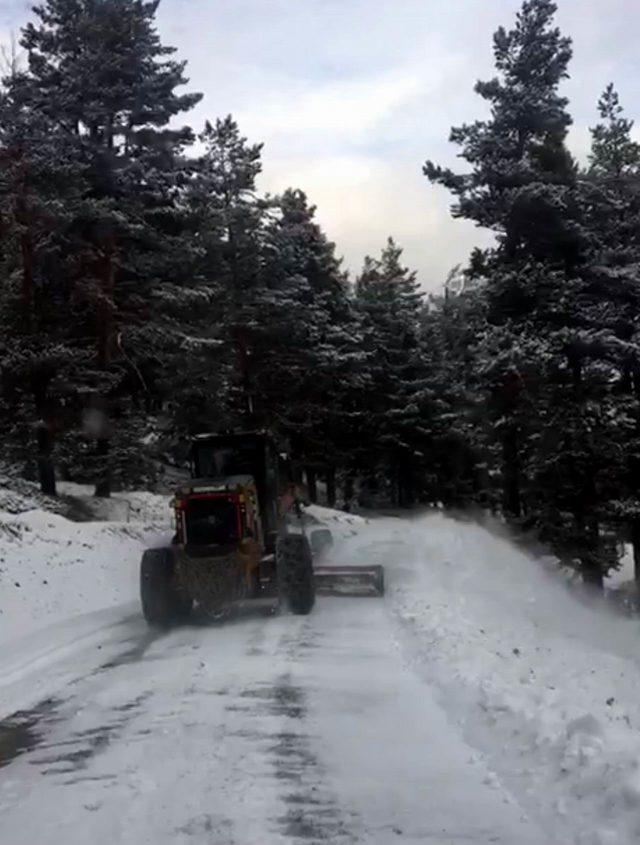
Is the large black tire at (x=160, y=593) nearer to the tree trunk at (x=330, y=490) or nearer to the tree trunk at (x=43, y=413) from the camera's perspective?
the tree trunk at (x=43, y=413)

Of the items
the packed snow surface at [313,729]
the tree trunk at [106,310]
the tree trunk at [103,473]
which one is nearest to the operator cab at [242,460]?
the packed snow surface at [313,729]

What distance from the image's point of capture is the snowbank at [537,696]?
5.43 meters

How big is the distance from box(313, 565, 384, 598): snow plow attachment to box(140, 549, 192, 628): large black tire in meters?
3.51

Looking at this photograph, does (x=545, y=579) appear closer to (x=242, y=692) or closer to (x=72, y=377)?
(x=72, y=377)

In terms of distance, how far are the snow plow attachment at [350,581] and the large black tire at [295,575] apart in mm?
2620

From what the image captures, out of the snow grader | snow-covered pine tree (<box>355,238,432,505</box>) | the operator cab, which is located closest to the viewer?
the snow grader

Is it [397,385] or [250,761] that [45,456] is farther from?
[397,385]

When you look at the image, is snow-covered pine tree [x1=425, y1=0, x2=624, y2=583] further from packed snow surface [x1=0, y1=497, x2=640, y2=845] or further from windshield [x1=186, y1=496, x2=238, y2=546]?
windshield [x1=186, y1=496, x2=238, y2=546]

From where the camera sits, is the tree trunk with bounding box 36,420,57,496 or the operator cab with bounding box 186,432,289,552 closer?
the operator cab with bounding box 186,432,289,552

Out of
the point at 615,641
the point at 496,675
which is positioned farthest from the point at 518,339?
the point at 496,675

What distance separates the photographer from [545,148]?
86.5 feet

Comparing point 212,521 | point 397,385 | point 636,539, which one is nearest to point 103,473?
point 212,521

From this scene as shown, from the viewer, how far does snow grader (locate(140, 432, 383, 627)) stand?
13.6m

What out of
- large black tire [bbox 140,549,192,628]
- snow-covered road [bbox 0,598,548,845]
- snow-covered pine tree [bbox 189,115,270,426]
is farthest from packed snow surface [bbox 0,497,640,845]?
snow-covered pine tree [bbox 189,115,270,426]
